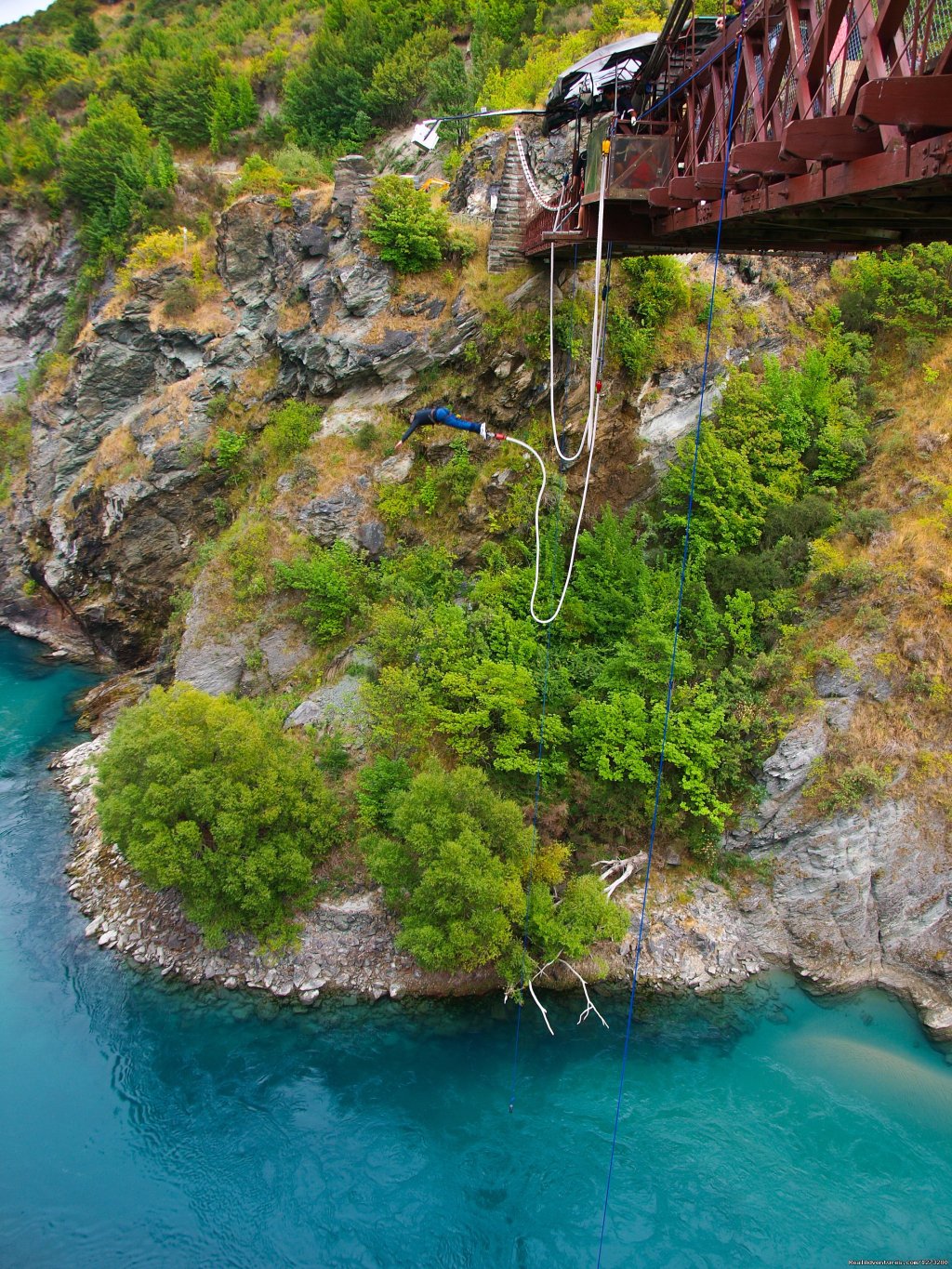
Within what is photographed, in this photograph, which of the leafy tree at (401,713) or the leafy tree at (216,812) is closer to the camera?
the leafy tree at (216,812)

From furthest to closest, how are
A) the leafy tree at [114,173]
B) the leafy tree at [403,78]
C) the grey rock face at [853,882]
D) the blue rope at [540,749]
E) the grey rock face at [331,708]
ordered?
the leafy tree at [114,173]
the leafy tree at [403,78]
the grey rock face at [331,708]
the grey rock face at [853,882]
the blue rope at [540,749]

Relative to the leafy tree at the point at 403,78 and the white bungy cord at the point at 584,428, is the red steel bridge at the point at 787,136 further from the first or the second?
the leafy tree at the point at 403,78

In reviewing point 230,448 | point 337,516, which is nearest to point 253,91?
point 230,448

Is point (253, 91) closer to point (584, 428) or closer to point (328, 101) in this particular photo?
point (328, 101)

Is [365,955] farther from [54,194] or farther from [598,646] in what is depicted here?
[54,194]

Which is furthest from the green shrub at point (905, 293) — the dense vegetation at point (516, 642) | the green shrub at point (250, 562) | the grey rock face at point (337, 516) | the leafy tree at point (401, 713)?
the green shrub at point (250, 562)

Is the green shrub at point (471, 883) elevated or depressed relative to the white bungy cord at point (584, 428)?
depressed

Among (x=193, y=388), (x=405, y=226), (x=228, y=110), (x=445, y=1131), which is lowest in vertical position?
(x=445, y=1131)
